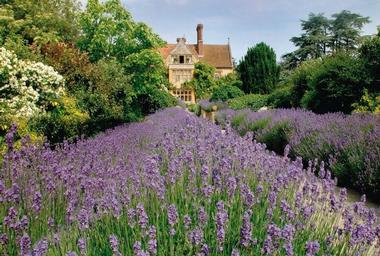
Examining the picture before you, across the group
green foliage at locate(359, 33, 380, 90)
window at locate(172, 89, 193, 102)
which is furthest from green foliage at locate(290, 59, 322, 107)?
window at locate(172, 89, 193, 102)

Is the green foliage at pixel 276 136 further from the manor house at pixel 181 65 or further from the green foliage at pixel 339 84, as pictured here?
the manor house at pixel 181 65

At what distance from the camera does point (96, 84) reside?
420 inches

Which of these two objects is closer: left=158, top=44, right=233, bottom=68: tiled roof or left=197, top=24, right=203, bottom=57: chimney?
left=158, top=44, right=233, bottom=68: tiled roof

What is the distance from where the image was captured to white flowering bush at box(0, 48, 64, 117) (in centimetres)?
798

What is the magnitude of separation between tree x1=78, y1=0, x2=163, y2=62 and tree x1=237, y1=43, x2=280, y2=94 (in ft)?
35.0

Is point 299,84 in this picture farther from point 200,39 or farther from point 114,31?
point 200,39

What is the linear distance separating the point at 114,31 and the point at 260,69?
39.7 feet

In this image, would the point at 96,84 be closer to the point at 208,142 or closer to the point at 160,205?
the point at 208,142

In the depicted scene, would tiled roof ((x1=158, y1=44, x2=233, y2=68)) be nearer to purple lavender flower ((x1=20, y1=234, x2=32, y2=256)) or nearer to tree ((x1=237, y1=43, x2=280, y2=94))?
tree ((x1=237, y1=43, x2=280, y2=94))

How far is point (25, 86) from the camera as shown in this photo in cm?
832

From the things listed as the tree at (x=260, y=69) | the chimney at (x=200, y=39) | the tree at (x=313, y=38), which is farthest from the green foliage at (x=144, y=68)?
the chimney at (x=200, y=39)

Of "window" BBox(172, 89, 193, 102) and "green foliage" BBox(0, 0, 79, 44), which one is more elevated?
"green foliage" BBox(0, 0, 79, 44)

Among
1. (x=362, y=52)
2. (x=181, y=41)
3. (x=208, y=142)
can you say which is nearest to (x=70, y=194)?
(x=208, y=142)

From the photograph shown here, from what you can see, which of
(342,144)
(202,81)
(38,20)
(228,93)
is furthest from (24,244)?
(202,81)
